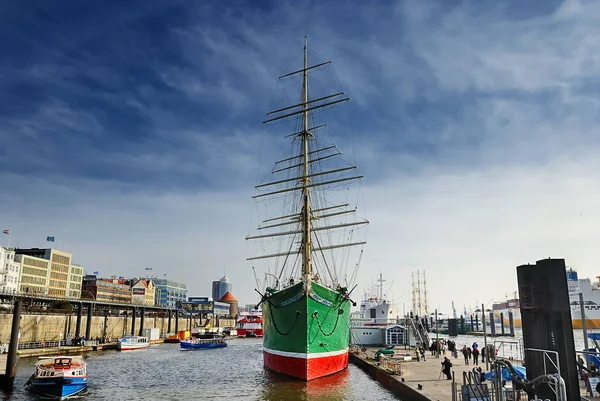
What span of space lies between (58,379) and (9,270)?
303 ft

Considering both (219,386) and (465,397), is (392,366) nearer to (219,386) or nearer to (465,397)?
(219,386)

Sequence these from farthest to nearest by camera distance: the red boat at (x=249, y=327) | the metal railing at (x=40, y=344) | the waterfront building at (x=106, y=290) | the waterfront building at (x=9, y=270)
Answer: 1. the waterfront building at (x=106, y=290)
2. the red boat at (x=249, y=327)
3. the waterfront building at (x=9, y=270)
4. the metal railing at (x=40, y=344)

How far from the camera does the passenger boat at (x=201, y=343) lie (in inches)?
2874

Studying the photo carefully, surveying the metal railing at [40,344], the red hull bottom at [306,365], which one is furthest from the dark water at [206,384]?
the metal railing at [40,344]

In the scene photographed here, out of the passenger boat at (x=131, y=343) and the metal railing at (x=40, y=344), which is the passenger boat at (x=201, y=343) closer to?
the passenger boat at (x=131, y=343)

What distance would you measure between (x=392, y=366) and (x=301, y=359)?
6.50 m

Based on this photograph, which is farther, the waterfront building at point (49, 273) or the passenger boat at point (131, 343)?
the waterfront building at point (49, 273)

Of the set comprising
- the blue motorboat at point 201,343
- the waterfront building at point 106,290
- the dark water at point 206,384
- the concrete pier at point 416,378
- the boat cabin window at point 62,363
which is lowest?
the blue motorboat at point 201,343

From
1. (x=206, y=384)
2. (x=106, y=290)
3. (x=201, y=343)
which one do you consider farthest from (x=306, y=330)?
(x=106, y=290)

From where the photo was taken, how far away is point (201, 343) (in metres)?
75.6

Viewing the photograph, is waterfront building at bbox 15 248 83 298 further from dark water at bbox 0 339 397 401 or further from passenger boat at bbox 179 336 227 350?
dark water at bbox 0 339 397 401

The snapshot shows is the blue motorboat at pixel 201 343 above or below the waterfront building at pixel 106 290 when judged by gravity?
below

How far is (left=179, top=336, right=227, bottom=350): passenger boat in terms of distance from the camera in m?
73.0

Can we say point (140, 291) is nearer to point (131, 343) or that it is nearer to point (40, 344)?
point (131, 343)
